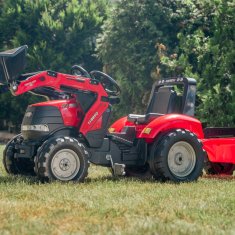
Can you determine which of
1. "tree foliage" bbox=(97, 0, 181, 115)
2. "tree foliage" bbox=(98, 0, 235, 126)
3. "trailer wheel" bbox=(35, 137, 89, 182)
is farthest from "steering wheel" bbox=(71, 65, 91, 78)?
"tree foliage" bbox=(97, 0, 181, 115)

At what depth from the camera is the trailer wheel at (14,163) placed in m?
10.2

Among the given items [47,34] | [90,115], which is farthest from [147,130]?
[47,34]

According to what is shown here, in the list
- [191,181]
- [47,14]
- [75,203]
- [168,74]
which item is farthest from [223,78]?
[47,14]

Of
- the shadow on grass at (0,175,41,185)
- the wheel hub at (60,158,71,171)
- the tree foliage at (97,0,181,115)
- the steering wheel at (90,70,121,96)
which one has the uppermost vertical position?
the tree foliage at (97,0,181,115)

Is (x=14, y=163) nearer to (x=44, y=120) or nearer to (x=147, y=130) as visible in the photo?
(x=44, y=120)

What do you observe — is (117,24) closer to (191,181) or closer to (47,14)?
(47,14)

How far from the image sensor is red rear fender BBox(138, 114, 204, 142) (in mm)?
9383

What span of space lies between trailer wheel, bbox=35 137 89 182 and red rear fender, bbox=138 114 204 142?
112 centimetres

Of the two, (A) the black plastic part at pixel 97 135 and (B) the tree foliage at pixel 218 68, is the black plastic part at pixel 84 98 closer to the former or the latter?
(A) the black plastic part at pixel 97 135

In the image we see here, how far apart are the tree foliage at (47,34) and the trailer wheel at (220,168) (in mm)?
22624

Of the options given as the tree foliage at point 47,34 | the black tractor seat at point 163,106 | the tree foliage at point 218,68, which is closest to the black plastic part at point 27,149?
the black tractor seat at point 163,106

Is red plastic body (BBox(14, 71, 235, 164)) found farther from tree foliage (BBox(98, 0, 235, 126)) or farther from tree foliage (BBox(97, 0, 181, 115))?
tree foliage (BBox(97, 0, 181, 115))

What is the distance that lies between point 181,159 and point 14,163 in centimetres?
295

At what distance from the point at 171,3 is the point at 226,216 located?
81.1 ft
